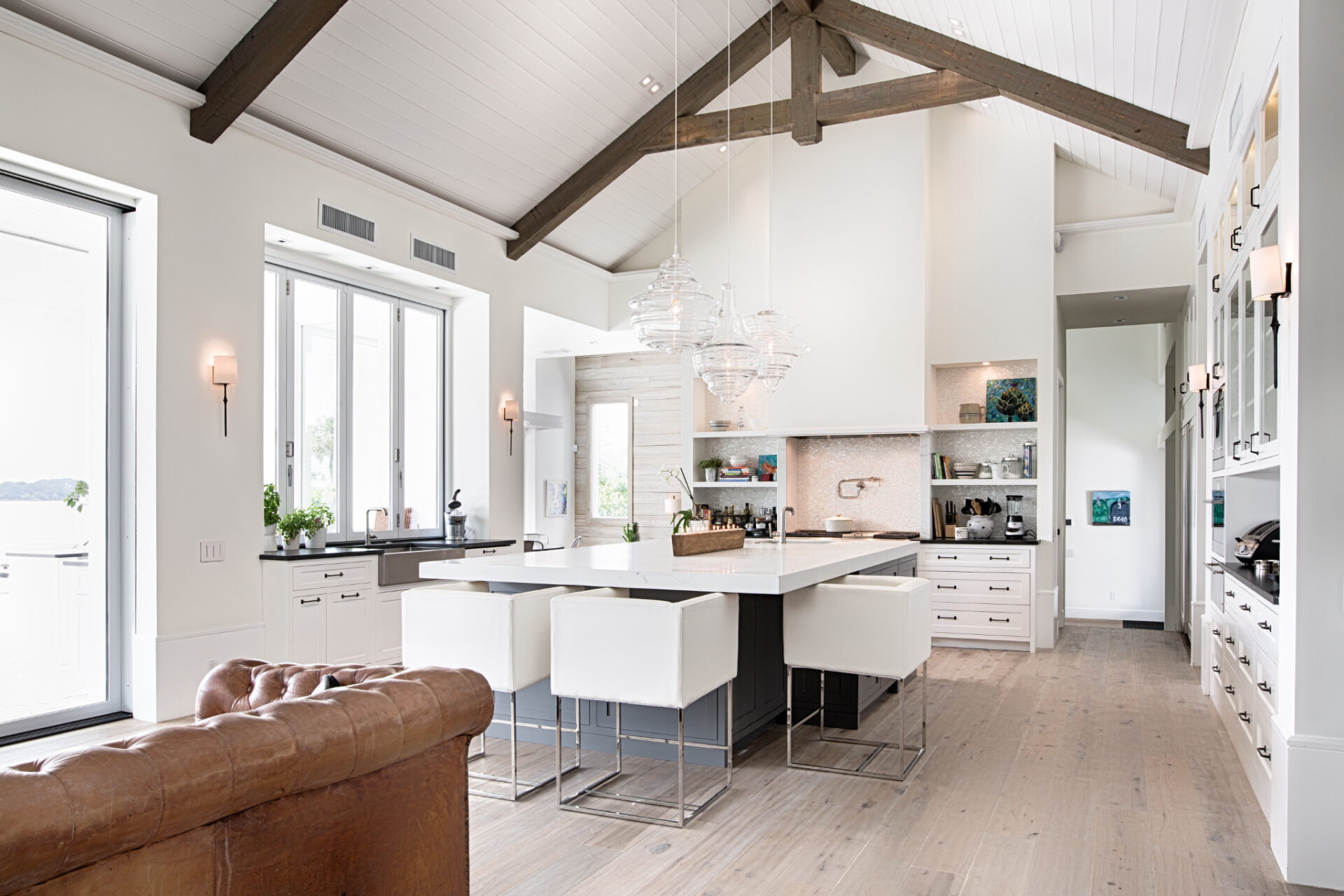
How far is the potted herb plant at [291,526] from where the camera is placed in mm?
6102

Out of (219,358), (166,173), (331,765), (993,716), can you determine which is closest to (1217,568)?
(993,716)

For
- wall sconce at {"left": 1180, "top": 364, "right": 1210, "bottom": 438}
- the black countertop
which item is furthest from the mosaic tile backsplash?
wall sconce at {"left": 1180, "top": 364, "right": 1210, "bottom": 438}

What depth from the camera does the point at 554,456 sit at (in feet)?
36.6

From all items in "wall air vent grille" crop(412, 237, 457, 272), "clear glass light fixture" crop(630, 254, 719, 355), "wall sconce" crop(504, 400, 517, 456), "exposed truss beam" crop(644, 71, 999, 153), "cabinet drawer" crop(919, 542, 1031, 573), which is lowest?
"cabinet drawer" crop(919, 542, 1031, 573)

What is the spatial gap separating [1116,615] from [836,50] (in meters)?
6.33

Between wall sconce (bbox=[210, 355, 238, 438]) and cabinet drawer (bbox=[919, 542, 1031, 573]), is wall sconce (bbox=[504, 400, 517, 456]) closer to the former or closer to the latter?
wall sconce (bbox=[210, 355, 238, 438])

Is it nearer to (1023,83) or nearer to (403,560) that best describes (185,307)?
(403,560)

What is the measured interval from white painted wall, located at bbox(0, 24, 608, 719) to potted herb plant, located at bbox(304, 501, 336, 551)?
20.8 inches

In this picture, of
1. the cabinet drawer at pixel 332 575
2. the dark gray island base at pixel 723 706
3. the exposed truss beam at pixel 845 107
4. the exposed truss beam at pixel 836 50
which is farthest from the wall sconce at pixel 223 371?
the exposed truss beam at pixel 836 50

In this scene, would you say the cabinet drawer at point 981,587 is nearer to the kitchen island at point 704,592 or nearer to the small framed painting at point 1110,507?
the kitchen island at point 704,592

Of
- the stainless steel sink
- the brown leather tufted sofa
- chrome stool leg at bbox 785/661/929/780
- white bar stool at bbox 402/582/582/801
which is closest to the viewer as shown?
the brown leather tufted sofa

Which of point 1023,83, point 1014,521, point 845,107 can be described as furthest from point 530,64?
point 1014,521

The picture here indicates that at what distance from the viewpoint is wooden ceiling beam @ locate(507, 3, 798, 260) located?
294 inches

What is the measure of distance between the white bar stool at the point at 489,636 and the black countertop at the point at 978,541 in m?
4.57
